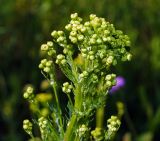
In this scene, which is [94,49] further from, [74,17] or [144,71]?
[144,71]

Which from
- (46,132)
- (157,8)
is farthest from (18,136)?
(46,132)

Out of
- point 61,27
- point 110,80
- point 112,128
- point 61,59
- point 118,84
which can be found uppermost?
point 61,27

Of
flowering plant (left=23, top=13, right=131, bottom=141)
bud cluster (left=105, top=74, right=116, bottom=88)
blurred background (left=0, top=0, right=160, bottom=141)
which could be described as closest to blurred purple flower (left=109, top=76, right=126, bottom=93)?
blurred background (left=0, top=0, right=160, bottom=141)

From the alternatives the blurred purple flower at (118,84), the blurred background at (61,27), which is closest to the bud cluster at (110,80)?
the blurred background at (61,27)

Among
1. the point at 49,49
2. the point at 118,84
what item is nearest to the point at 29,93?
the point at 49,49

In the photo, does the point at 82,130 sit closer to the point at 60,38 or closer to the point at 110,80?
the point at 110,80

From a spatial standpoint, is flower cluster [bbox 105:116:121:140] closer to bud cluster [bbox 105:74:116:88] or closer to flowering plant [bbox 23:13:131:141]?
flowering plant [bbox 23:13:131:141]

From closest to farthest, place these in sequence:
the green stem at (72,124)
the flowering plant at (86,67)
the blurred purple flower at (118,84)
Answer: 1. the flowering plant at (86,67)
2. the green stem at (72,124)
3. the blurred purple flower at (118,84)

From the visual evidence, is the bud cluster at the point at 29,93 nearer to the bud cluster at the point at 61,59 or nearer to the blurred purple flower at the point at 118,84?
the bud cluster at the point at 61,59
